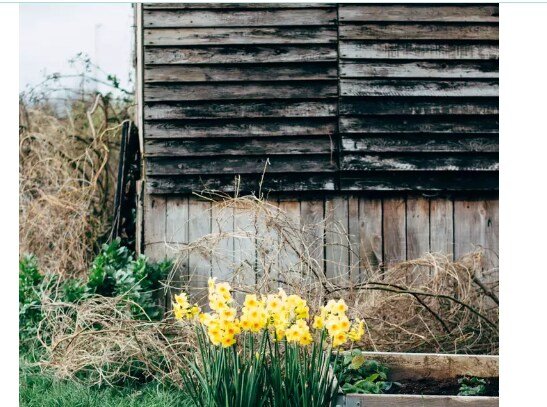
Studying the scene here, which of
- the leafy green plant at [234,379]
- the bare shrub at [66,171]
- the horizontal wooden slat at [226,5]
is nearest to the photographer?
the leafy green plant at [234,379]

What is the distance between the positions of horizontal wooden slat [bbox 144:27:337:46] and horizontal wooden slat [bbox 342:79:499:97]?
435 mm

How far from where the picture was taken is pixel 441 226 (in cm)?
572

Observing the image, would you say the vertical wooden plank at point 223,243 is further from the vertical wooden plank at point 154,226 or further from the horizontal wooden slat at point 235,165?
the vertical wooden plank at point 154,226

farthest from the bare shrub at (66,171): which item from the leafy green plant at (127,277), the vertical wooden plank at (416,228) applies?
the vertical wooden plank at (416,228)

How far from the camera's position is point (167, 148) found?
562 centimetres

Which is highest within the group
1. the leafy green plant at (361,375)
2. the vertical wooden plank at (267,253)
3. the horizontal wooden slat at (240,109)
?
the horizontal wooden slat at (240,109)

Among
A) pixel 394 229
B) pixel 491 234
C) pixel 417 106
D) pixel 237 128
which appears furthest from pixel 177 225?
pixel 491 234

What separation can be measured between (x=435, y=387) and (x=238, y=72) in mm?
2972

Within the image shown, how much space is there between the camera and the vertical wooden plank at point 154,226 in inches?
222

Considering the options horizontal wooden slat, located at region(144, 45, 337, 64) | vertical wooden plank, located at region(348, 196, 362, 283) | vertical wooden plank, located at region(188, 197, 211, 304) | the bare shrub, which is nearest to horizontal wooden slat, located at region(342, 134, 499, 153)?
vertical wooden plank, located at region(348, 196, 362, 283)

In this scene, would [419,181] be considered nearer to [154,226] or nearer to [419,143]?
[419,143]

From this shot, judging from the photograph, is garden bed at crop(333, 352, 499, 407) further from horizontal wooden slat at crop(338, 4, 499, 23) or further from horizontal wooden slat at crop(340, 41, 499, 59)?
horizontal wooden slat at crop(338, 4, 499, 23)
